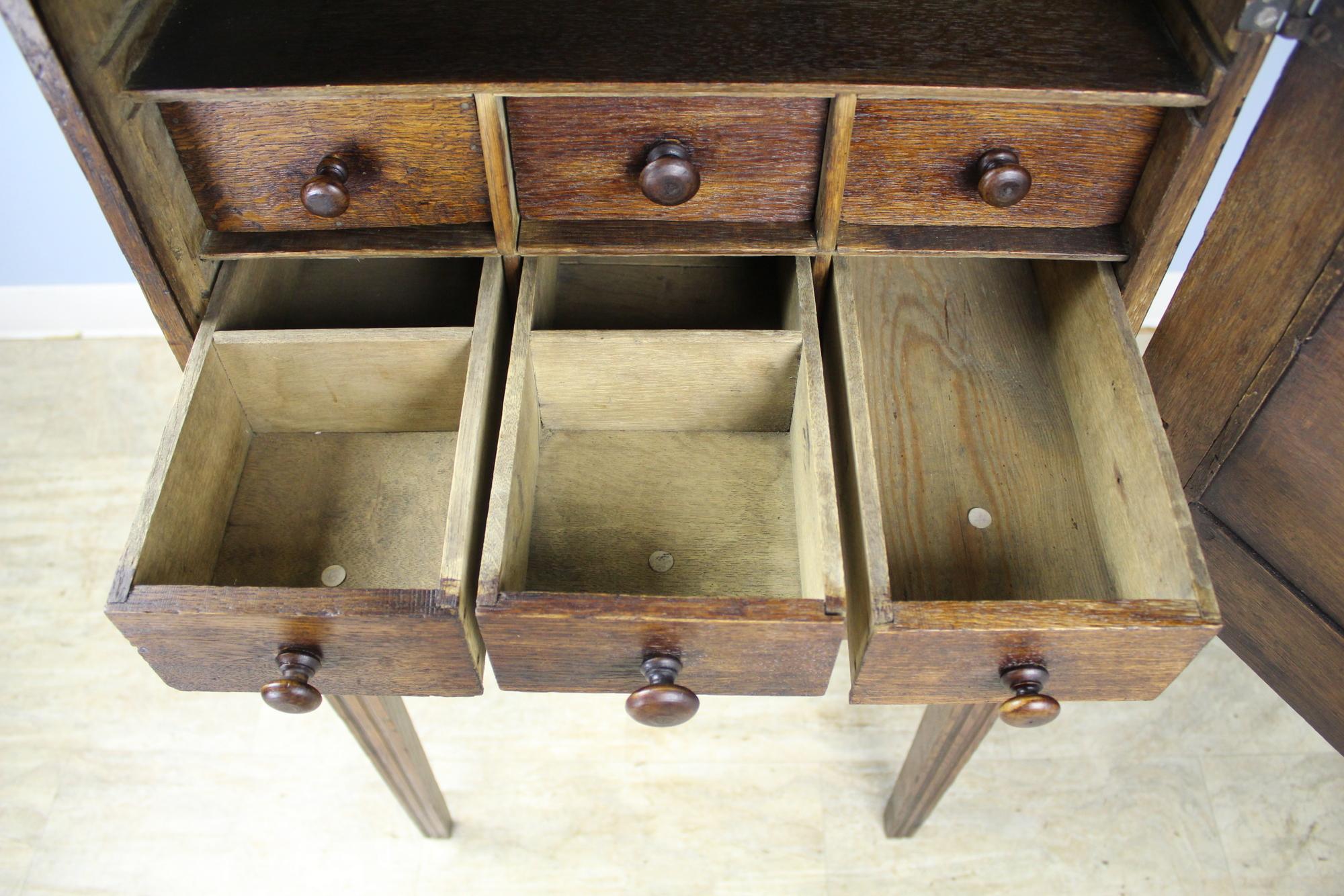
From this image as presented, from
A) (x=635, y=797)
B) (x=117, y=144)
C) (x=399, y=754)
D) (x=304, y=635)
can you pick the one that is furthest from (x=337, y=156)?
(x=635, y=797)

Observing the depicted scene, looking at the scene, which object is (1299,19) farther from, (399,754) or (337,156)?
(399,754)

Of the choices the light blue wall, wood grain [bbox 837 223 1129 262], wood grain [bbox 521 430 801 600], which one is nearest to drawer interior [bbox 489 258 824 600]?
wood grain [bbox 521 430 801 600]

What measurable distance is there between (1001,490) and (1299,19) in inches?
19.2

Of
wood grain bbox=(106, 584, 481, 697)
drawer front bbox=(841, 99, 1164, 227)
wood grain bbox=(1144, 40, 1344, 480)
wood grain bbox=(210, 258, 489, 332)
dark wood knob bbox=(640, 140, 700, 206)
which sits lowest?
wood grain bbox=(106, 584, 481, 697)

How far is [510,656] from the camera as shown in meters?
0.85

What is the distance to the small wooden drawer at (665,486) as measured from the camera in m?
0.82

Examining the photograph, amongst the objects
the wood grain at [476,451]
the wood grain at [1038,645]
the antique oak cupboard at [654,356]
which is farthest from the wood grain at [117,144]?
the wood grain at [1038,645]

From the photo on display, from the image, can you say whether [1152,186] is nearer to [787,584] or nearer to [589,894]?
[787,584]

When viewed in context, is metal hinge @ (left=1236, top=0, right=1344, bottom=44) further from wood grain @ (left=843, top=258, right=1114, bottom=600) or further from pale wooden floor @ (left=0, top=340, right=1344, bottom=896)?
pale wooden floor @ (left=0, top=340, right=1344, bottom=896)

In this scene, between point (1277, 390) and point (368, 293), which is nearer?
point (1277, 390)

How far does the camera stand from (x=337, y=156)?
907 millimetres

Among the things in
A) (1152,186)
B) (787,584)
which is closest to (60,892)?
(787,584)

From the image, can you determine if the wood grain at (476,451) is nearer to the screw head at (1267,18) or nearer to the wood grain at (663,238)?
the wood grain at (663,238)

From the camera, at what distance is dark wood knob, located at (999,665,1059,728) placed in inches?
33.1
